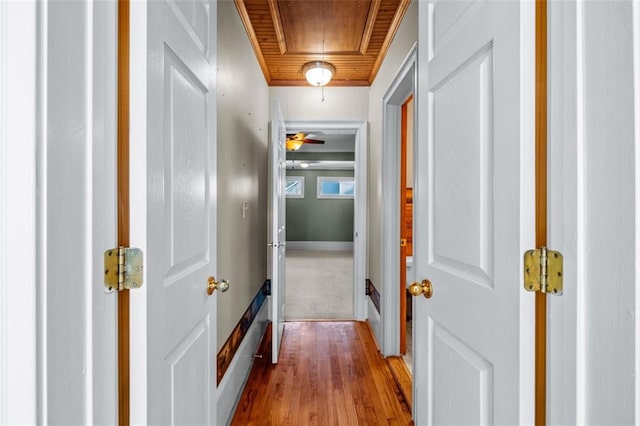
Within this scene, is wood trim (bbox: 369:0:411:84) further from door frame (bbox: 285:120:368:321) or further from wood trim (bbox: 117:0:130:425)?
wood trim (bbox: 117:0:130:425)

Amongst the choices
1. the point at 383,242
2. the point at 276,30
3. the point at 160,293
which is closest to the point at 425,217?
the point at 160,293

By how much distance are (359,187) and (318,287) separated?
6.53 ft

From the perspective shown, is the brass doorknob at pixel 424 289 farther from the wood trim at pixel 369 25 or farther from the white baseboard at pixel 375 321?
the wood trim at pixel 369 25

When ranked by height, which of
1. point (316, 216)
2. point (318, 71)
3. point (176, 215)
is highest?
point (318, 71)

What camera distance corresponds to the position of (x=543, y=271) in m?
0.68

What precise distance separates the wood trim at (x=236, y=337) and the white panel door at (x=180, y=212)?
519 millimetres

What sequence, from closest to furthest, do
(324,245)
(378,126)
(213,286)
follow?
(213,286), (378,126), (324,245)

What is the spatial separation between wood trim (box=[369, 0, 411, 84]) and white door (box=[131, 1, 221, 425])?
4.42 ft

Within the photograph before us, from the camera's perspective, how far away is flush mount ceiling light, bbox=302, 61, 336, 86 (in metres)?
2.72

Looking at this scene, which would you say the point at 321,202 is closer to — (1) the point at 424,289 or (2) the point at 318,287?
(2) the point at 318,287

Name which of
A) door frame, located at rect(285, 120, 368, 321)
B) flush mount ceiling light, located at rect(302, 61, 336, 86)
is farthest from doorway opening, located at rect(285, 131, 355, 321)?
flush mount ceiling light, located at rect(302, 61, 336, 86)

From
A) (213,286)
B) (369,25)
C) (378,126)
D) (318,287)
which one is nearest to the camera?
(213,286)

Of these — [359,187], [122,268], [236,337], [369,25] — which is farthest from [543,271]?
[359,187]

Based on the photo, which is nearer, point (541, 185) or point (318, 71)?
point (541, 185)
